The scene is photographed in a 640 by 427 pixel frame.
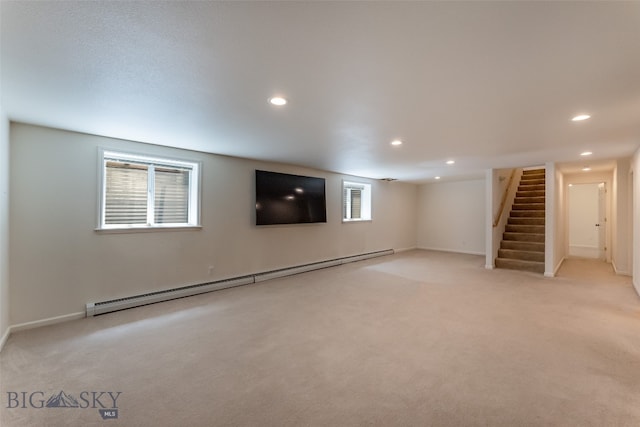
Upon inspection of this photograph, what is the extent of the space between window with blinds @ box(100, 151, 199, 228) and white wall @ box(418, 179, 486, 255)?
758 cm

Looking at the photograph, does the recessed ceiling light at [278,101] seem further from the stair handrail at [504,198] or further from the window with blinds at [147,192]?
the stair handrail at [504,198]

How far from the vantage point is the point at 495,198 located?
643 cm

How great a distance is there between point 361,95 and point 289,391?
2369 millimetres

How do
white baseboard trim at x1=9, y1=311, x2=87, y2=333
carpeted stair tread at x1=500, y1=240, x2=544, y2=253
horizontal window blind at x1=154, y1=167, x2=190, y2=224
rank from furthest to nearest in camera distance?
carpeted stair tread at x1=500, y1=240, x2=544, y2=253 < horizontal window blind at x1=154, y1=167, x2=190, y2=224 < white baseboard trim at x1=9, y1=311, x2=87, y2=333

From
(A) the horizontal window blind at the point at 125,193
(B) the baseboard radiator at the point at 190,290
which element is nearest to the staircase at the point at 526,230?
(B) the baseboard radiator at the point at 190,290

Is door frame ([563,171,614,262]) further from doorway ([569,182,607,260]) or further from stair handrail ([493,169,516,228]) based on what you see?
stair handrail ([493,169,516,228])

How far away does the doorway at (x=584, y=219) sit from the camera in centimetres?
875

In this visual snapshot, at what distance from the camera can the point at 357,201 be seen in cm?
797

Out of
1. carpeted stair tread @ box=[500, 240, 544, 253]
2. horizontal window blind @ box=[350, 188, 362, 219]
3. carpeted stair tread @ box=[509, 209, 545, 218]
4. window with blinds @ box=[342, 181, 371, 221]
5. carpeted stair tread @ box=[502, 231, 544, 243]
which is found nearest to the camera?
carpeted stair tread @ box=[500, 240, 544, 253]

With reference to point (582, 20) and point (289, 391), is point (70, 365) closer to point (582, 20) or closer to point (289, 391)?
point (289, 391)

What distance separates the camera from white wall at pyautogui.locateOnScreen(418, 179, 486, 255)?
27.5 feet

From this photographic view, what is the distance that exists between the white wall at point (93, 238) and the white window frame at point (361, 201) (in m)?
2.01

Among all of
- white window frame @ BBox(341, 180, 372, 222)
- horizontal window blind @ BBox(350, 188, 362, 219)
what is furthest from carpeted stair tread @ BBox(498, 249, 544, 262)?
horizontal window blind @ BBox(350, 188, 362, 219)

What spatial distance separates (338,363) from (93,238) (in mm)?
3357
